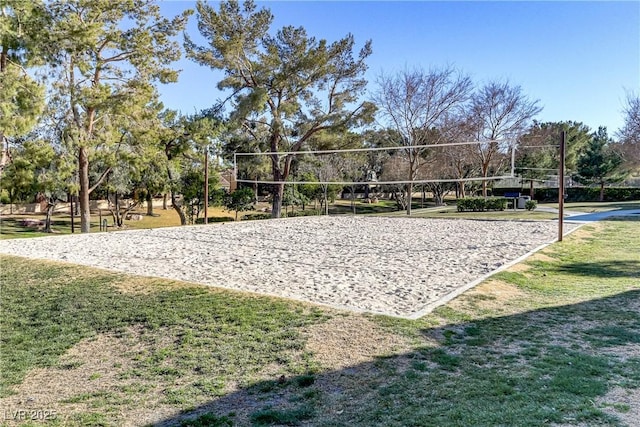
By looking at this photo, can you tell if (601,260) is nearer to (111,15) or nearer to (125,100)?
(125,100)

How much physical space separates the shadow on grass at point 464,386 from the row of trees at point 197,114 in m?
10.9

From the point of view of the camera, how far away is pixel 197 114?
21500 millimetres

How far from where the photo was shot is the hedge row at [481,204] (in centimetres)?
2002

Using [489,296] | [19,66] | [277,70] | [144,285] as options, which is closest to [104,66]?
[19,66]

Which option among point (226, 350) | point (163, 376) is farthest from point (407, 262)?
point (163, 376)

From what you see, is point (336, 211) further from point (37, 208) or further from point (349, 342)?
point (349, 342)

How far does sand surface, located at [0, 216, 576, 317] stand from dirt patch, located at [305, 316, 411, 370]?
500mm

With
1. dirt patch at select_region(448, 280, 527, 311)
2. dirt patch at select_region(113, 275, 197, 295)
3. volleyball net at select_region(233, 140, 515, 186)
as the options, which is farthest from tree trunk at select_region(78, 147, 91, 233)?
dirt patch at select_region(448, 280, 527, 311)

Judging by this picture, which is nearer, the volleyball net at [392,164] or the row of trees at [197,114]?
the row of trees at [197,114]

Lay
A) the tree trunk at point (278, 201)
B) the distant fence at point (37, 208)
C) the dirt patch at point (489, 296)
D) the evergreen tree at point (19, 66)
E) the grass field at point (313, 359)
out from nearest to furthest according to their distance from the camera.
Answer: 1. the grass field at point (313, 359)
2. the dirt patch at point (489, 296)
3. the evergreen tree at point (19, 66)
4. the tree trunk at point (278, 201)
5. the distant fence at point (37, 208)

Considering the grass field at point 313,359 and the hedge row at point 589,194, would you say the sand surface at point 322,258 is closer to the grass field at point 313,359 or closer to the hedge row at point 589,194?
the grass field at point 313,359

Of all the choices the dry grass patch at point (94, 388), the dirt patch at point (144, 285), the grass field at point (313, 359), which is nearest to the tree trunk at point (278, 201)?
the dirt patch at point (144, 285)

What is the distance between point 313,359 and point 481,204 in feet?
61.2

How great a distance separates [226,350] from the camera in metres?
3.65
